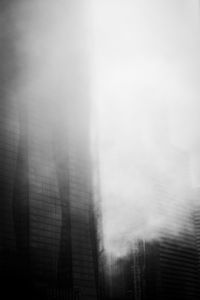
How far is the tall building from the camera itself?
3575 cm

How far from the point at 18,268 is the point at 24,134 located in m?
11.4

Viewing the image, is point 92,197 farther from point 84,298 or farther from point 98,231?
point 84,298

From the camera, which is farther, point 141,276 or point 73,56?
point 141,276

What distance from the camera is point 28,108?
39906mm

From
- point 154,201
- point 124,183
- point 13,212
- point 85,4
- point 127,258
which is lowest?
point 13,212

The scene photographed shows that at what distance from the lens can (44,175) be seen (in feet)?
129

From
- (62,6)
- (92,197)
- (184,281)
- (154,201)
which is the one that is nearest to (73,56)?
(62,6)

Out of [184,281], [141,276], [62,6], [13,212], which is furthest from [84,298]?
[184,281]

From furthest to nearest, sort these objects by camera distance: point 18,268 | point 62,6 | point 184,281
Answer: point 184,281 → point 62,6 → point 18,268

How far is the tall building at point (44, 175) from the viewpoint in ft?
117

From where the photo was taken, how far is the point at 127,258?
199 ft

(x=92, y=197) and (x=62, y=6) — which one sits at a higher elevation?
(x=62, y=6)

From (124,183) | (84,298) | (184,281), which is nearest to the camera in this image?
(84,298)

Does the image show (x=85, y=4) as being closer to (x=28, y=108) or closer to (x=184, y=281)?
(x=28, y=108)
